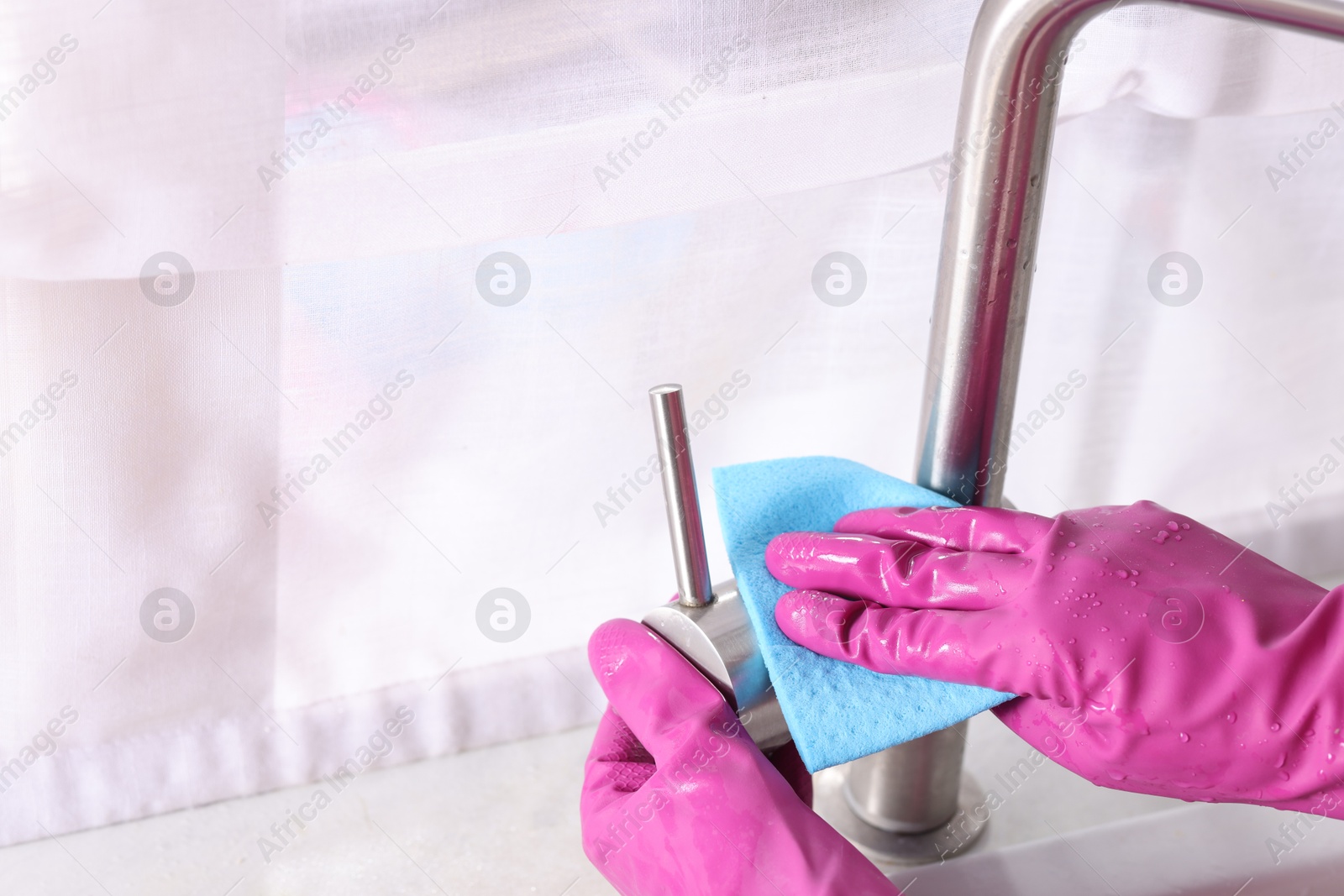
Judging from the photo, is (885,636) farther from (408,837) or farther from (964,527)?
(408,837)

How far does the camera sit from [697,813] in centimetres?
50

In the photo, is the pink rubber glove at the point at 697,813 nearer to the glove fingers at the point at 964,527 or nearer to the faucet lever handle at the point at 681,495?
the faucet lever handle at the point at 681,495

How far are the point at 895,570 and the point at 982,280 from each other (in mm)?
159

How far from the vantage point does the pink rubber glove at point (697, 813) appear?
0.48 metres

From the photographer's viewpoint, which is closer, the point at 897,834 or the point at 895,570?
the point at 895,570

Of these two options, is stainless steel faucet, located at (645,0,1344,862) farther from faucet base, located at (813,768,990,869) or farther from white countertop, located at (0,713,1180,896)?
white countertop, located at (0,713,1180,896)

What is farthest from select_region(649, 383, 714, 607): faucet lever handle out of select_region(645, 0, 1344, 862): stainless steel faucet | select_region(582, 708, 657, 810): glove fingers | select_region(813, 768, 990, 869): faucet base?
select_region(813, 768, 990, 869): faucet base

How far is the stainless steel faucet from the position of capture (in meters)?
0.44

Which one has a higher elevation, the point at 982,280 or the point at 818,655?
the point at 982,280

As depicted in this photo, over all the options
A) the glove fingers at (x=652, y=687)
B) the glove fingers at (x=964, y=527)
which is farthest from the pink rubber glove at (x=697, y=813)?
the glove fingers at (x=964, y=527)

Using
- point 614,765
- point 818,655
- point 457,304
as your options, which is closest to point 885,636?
point 818,655

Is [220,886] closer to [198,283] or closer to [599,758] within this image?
[599,758]

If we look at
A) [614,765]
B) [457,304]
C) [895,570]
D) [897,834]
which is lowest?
[897,834]

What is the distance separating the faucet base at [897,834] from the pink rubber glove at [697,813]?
0.63ft
